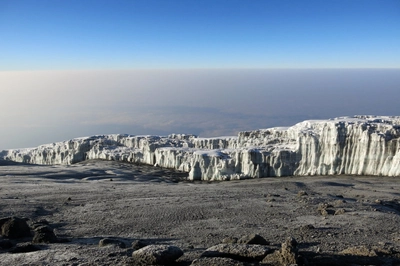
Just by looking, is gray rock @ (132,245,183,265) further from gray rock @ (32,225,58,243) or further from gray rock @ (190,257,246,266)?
gray rock @ (32,225,58,243)

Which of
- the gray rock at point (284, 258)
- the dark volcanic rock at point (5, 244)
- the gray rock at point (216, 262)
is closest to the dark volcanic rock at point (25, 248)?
the dark volcanic rock at point (5, 244)

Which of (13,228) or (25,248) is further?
(13,228)

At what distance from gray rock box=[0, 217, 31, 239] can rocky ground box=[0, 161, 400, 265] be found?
0.17 feet

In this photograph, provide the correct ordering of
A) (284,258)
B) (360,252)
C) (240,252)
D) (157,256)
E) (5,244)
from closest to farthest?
(284,258) → (157,256) → (240,252) → (360,252) → (5,244)

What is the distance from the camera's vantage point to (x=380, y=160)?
37094 millimetres

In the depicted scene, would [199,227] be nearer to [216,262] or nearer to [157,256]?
[157,256]

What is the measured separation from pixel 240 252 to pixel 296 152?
109ft

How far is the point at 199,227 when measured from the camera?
15.0 m

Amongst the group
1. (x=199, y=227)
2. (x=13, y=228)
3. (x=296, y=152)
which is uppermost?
(x=296, y=152)

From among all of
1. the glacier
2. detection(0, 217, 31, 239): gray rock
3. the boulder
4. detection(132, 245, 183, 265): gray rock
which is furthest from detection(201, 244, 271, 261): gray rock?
the glacier

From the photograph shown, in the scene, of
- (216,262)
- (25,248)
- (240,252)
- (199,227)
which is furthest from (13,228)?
(240,252)

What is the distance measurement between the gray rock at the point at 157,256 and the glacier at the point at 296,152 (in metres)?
33.2

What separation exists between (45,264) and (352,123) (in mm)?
36174

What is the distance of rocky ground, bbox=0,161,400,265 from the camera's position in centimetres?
921
